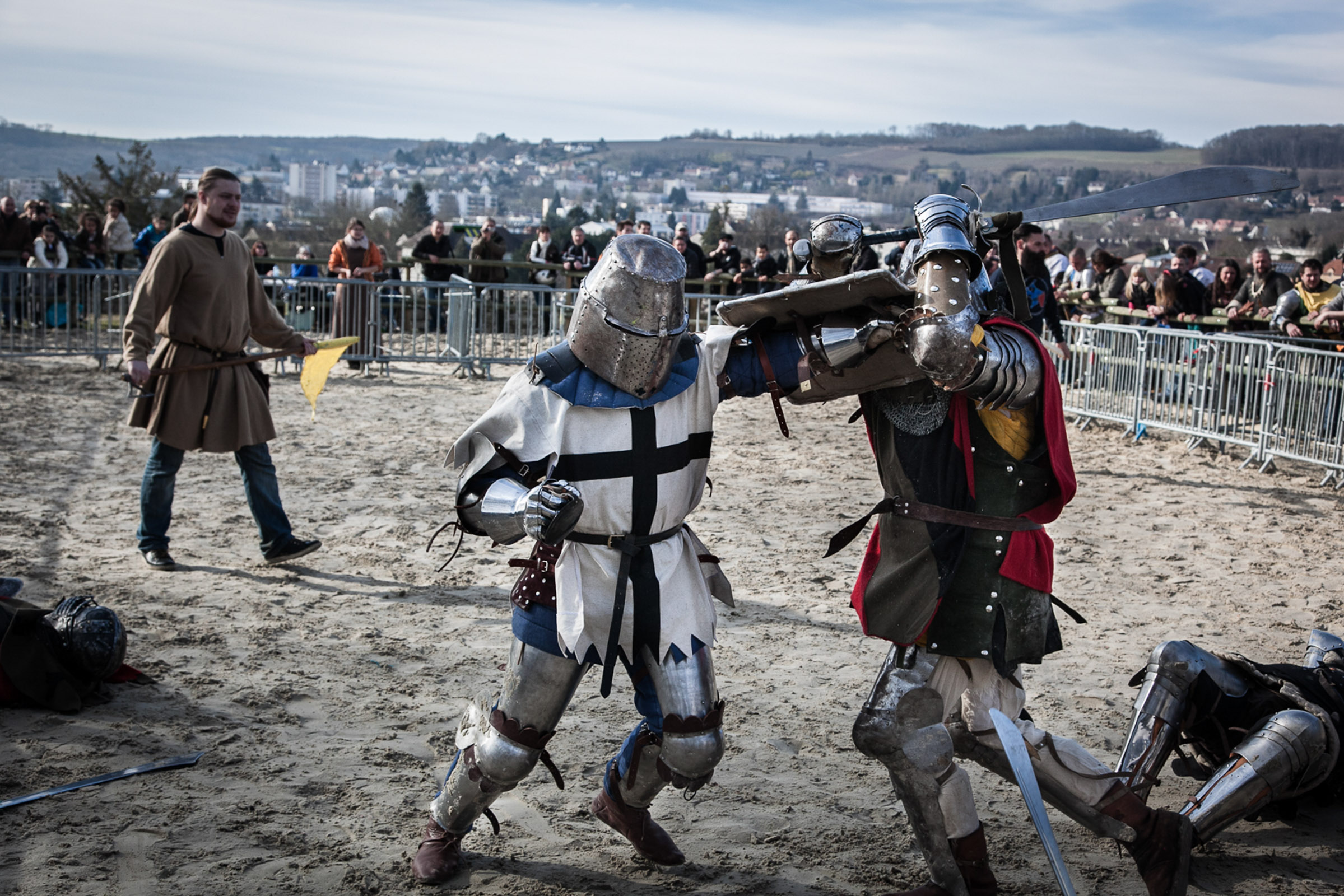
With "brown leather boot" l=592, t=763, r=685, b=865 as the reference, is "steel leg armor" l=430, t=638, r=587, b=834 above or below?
above

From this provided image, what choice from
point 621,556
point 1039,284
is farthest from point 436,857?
point 1039,284

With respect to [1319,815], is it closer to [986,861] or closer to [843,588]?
[986,861]

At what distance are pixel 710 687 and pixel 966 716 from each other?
687 mm

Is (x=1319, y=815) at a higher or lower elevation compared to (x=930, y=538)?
lower

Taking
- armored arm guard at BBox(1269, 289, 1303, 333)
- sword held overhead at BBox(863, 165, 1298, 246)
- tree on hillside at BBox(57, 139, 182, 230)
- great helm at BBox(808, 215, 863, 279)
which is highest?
tree on hillside at BBox(57, 139, 182, 230)

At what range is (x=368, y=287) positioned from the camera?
1294 cm

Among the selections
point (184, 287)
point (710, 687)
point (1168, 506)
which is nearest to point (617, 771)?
point (710, 687)

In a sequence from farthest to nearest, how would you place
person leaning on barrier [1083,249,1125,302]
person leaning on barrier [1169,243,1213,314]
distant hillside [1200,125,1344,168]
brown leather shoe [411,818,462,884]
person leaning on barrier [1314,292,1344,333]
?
distant hillside [1200,125,1344,168]
person leaning on barrier [1083,249,1125,302]
person leaning on barrier [1169,243,1213,314]
person leaning on barrier [1314,292,1344,333]
brown leather shoe [411,818,462,884]

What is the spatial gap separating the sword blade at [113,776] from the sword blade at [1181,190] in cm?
310

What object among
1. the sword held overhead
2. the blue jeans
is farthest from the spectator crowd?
the sword held overhead

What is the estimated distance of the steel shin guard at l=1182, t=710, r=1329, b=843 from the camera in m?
3.24

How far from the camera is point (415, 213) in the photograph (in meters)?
50.2

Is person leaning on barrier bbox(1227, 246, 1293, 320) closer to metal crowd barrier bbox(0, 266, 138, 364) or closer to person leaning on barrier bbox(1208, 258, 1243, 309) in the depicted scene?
person leaning on barrier bbox(1208, 258, 1243, 309)

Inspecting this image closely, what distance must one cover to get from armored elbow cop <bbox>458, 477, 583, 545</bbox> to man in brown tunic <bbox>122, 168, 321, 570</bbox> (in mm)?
2974
